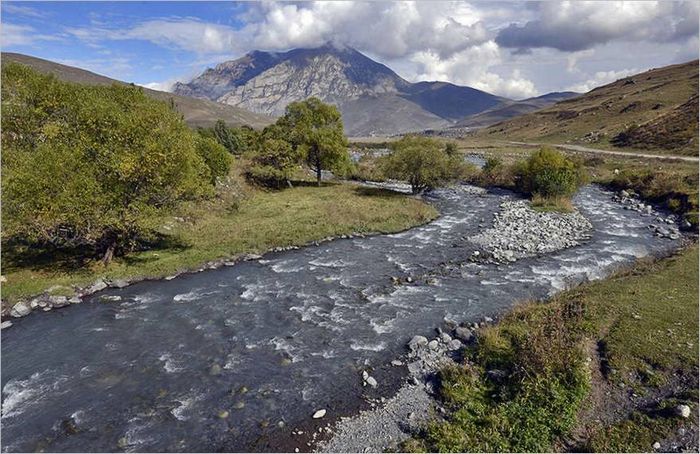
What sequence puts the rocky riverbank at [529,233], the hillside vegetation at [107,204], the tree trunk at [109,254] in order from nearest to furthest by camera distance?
1. the hillside vegetation at [107,204]
2. the tree trunk at [109,254]
3. the rocky riverbank at [529,233]

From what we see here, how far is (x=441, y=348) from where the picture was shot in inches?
795

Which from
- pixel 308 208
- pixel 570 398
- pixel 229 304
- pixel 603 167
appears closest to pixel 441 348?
pixel 570 398

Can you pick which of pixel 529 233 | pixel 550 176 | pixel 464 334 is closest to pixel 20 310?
pixel 464 334

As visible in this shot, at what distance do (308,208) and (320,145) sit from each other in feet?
53.2

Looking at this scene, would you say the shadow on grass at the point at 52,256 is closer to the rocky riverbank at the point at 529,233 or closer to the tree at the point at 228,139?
the rocky riverbank at the point at 529,233

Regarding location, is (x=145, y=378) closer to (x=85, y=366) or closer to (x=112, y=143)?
(x=85, y=366)

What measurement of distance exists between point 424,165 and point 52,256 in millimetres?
42155

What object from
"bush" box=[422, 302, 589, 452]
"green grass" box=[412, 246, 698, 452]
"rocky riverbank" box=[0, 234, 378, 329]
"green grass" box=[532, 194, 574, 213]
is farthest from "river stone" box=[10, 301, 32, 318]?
"green grass" box=[532, 194, 574, 213]

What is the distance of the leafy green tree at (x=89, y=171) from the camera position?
85.8 ft

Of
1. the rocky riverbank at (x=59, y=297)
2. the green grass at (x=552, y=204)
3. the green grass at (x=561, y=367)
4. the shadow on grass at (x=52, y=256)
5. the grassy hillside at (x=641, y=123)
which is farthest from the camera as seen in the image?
the grassy hillside at (x=641, y=123)

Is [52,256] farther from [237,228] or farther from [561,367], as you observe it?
[561,367]

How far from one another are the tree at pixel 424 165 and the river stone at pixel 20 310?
43.5m

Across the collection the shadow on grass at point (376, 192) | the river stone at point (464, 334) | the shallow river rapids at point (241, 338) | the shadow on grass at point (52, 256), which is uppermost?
the shadow on grass at point (376, 192)

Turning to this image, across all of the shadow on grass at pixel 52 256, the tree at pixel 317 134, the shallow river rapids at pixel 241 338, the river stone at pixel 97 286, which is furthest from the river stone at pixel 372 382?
the tree at pixel 317 134
